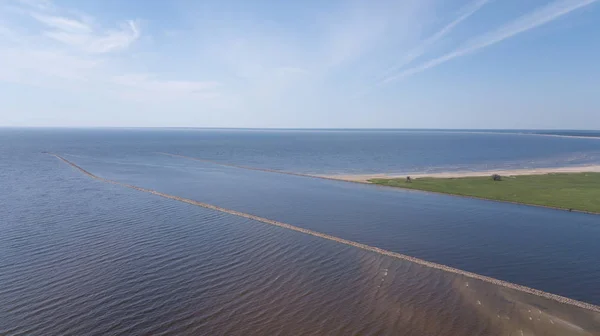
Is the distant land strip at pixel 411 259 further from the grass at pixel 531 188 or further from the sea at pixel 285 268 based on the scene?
the grass at pixel 531 188

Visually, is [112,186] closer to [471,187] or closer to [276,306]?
[276,306]

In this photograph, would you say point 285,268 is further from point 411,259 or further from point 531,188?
point 531,188

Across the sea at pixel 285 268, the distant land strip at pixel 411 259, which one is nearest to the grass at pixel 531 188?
the sea at pixel 285 268

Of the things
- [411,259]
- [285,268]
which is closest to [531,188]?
[411,259]

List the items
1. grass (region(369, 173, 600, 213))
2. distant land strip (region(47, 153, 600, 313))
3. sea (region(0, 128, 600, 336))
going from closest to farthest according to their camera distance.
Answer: sea (region(0, 128, 600, 336))
distant land strip (region(47, 153, 600, 313))
grass (region(369, 173, 600, 213))

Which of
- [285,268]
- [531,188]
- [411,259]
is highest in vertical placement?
[531,188]

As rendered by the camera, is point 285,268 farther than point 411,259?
No

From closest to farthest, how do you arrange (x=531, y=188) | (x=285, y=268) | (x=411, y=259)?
(x=285, y=268), (x=411, y=259), (x=531, y=188)

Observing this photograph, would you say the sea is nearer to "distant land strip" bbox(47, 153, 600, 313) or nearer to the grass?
"distant land strip" bbox(47, 153, 600, 313)

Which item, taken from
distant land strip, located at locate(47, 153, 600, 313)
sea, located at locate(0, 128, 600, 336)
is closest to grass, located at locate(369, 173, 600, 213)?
sea, located at locate(0, 128, 600, 336)

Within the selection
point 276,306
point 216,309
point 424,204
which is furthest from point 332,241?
point 424,204
